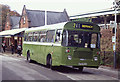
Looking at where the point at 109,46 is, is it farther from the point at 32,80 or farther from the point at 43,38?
the point at 32,80

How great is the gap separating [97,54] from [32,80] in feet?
16.7

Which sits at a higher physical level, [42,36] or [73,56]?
[42,36]

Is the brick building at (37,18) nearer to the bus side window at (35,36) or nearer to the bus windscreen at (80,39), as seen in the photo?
the bus side window at (35,36)

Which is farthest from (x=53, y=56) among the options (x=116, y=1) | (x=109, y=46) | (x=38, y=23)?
(x=38, y=23)

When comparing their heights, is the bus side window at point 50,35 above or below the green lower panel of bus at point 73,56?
above

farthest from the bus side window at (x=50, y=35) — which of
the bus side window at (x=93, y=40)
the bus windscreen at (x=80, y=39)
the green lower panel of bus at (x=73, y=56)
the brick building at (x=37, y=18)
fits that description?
the brick building at (x=37, y=18)

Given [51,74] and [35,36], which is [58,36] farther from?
[35,36]

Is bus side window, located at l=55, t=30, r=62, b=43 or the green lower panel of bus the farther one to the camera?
bus side window, located at l=55, t=30, r=62, b=43

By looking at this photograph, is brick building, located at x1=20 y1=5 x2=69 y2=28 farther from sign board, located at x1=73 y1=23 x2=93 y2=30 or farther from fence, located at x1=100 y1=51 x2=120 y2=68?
sign board, located at x1=73 y1=23 x2=93 y2=30

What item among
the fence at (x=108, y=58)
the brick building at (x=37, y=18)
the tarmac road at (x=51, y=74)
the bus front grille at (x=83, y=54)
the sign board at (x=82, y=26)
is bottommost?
the tarmac road at (x=51, y=74)

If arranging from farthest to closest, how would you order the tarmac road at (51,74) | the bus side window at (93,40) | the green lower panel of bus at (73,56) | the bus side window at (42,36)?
the bus side window at (42,36) → the bus side window at (93,40) → the green lower panel of bus at (73,56) → the tarmac road at (51,74)

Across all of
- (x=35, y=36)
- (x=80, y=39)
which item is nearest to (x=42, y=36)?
(x=35, y=36)

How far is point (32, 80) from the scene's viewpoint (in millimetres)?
10805

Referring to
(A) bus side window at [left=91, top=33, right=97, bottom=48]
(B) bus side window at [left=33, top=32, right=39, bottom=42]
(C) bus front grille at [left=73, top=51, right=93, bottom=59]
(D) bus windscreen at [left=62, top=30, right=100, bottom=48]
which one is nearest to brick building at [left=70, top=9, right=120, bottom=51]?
(A) bus side window at [left=91, top=33, right=97, bottom=48]
